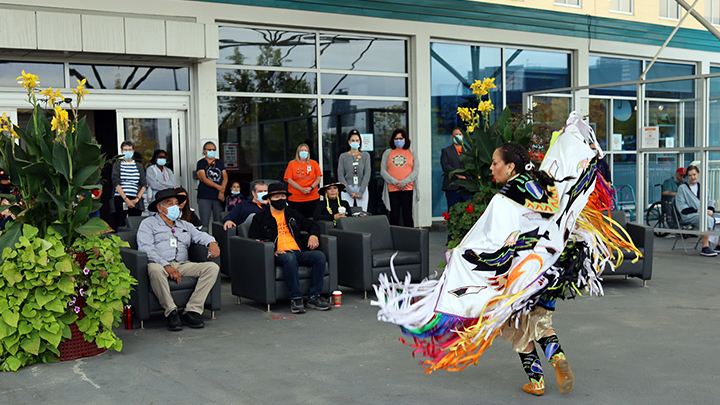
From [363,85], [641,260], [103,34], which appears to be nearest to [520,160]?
[641,260]

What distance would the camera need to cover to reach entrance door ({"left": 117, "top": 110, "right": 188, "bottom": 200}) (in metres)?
10.4

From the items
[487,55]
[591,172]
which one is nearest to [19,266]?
[591,172]

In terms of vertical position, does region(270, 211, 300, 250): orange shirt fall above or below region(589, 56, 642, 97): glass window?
below

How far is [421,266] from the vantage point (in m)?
7.75

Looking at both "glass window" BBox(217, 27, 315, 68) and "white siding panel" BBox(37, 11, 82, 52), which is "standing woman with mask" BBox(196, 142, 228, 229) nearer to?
"glass window" BBox(217, 27, 315, 68)

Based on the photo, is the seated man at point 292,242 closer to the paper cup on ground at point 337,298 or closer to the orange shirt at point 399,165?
the paper cup on ground at point 337,298

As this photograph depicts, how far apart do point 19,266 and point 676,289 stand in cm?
654

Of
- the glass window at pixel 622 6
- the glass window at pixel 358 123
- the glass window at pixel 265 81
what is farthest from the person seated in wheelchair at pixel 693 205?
the glass window at pixel 265 81

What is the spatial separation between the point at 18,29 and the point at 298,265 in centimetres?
497

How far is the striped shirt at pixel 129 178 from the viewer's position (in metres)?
9.80

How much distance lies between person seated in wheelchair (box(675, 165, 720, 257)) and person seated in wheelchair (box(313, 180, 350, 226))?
5.34 meters

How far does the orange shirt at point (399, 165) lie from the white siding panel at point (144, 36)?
12.4 feet

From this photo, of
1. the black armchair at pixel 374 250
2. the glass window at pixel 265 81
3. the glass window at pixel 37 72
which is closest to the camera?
the black armchair at pixel 374 250

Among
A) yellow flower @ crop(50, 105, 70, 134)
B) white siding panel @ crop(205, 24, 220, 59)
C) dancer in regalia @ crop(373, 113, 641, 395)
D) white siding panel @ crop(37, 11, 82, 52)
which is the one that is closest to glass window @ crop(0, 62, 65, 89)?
white siding panel @ crop(37, 11, 82, 52)
